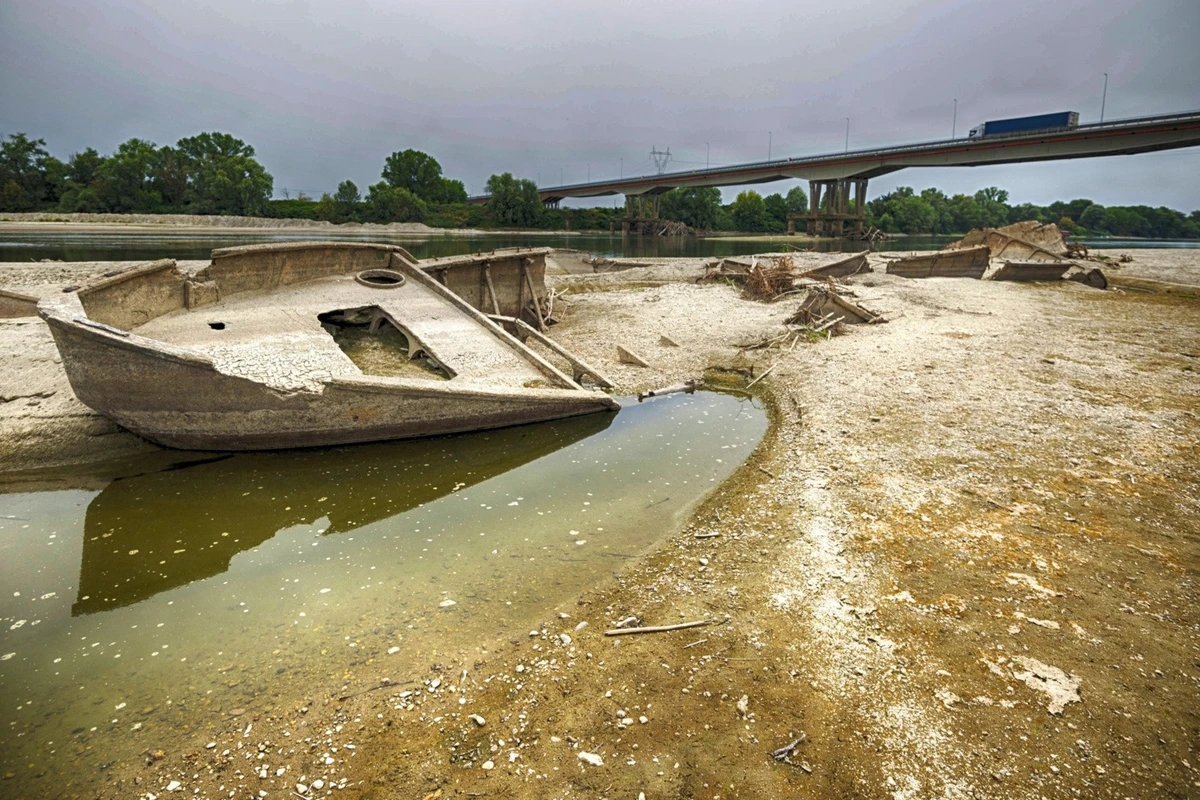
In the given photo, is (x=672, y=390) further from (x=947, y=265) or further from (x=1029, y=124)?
(x=1029, y=124)

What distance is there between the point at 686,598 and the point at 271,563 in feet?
12.1

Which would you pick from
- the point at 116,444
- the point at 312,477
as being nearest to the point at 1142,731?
the point at 312,477

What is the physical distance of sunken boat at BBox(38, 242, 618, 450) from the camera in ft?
22.2

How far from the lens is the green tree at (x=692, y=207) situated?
331 feet

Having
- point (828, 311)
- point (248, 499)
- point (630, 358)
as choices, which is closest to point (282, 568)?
point (248, 499)

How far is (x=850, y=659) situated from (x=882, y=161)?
69.2 metres

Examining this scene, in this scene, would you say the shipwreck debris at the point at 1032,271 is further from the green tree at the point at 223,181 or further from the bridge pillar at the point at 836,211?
the green tree at the point at 223,181

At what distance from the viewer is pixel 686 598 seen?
174 inches

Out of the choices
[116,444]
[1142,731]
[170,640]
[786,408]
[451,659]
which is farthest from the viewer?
[786,408]

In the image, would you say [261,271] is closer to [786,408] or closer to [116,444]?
[116,444]

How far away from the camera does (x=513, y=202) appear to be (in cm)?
9712

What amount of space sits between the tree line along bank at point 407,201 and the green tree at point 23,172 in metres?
0.12

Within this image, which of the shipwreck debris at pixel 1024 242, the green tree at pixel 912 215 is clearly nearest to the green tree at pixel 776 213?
the green tree at pixel 912 215

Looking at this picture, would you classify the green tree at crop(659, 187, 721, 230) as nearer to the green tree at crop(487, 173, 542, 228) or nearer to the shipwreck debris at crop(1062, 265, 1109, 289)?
the green tree at crop(487, 173, 542, 228)
